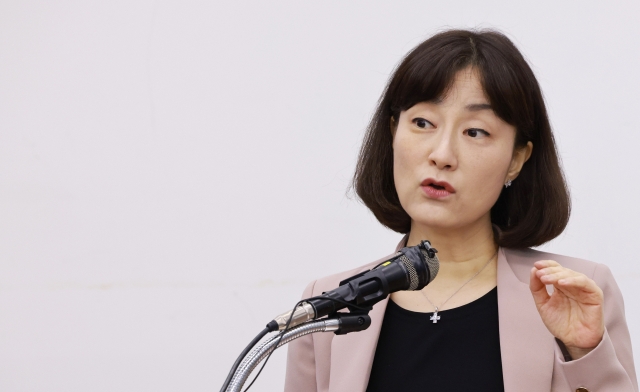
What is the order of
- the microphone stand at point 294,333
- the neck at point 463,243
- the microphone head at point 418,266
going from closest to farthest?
the microphone stand at point 294,333, the microphone head at point 418,266, the neck at point 463,243

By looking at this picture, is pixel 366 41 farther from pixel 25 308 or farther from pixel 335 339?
pixel 25 308

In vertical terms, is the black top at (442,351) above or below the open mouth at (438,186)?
below

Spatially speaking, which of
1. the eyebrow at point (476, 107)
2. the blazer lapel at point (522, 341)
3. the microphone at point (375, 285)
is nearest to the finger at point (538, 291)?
the blazer lapel at point (522, 341)

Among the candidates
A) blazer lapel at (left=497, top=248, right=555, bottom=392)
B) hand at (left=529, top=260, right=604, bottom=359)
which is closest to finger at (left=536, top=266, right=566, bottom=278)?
hand at (left=529, top=260, right=604, bottom=359)

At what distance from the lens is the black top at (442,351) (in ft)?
4.98

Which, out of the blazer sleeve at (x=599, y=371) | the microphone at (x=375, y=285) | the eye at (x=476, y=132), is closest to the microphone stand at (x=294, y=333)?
the microphone at (x=375, y=285)

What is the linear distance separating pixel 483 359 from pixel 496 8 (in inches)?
39.6

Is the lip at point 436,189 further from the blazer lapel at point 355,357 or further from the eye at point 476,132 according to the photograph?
the blazer lapel at point 355,357

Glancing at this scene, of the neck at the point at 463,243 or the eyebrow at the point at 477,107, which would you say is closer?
the eyebrow at the point at 477,107

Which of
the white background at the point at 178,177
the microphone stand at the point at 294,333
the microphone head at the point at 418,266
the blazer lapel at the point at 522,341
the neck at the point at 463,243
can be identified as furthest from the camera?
the white background at the point at 178,177

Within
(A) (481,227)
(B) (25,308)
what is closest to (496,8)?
(A) (481,227)

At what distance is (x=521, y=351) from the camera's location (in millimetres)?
1482

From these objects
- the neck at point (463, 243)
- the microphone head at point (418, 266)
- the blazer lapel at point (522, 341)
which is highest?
the neck at point (463, 243)

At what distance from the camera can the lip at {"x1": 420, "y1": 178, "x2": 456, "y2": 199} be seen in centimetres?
155
